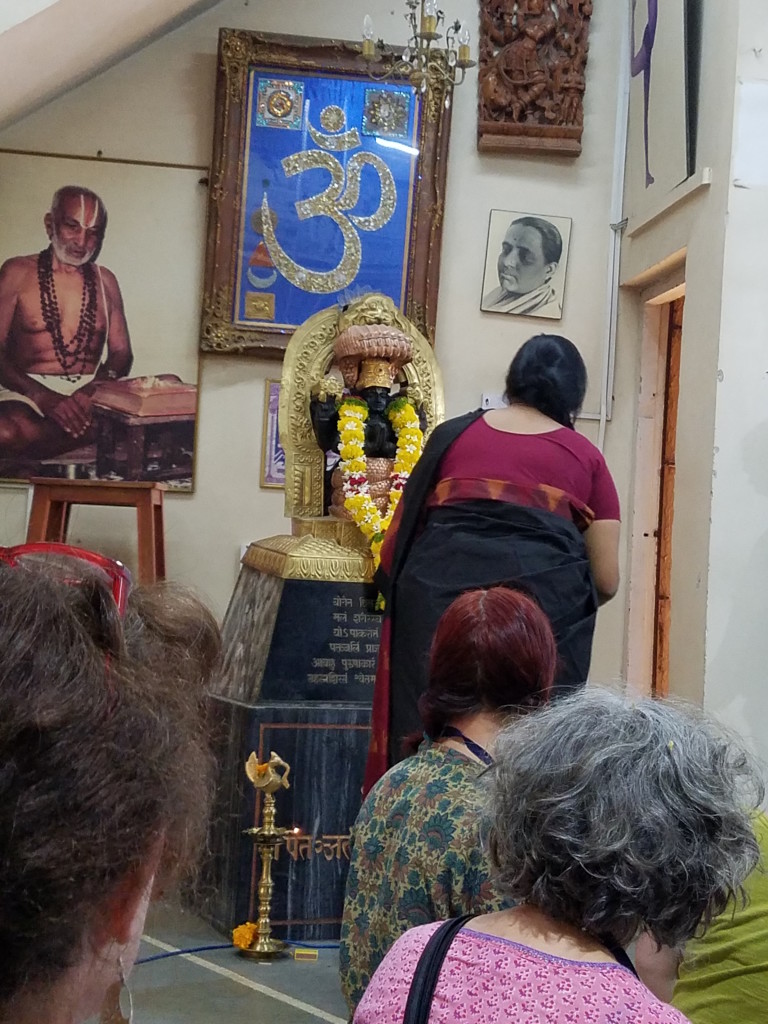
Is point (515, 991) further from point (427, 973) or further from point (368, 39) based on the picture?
point (368, 39)

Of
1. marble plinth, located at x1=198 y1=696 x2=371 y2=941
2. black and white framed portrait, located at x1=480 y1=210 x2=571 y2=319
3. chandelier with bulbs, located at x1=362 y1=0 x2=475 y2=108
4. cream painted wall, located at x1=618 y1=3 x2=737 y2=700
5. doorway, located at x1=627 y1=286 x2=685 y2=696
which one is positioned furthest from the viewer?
black and white framed portrait, located at x1=480 y1=210 x2=571 y2=319

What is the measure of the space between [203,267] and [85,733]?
6133 millimetres

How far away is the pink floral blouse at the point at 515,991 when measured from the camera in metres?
1.33

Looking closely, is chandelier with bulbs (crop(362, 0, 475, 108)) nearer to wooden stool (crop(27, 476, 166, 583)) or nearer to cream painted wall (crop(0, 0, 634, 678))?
cream painted wall (crop(0, 0, 634, 678))

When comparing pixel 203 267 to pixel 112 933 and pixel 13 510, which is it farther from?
pixel 112 933

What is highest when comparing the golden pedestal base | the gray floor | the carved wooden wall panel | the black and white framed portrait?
the carved wooden wall panel

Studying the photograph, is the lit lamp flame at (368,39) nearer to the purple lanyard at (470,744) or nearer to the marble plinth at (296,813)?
the marble plinth at (296,813)

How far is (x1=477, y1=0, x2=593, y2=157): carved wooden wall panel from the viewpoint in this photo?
675 cm

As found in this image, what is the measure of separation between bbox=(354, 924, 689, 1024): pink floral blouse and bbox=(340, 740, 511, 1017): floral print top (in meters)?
0.36

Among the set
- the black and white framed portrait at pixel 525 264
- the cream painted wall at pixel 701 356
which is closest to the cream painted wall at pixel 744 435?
the cream painted wall at pixel 701 356

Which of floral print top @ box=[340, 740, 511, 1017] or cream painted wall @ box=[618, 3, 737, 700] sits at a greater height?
cream painted wall @ box=[618, 3, 737, 700]

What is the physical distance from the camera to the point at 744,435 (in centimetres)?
544

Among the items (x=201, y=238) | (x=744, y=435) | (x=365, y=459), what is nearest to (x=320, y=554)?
(x=365, y=459)

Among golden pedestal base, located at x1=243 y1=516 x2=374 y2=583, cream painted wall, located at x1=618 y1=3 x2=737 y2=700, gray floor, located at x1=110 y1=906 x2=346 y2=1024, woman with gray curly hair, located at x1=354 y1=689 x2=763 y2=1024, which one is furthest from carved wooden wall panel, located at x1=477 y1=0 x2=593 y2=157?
woman with gray curly hair, located at x1=354 y1=689 x2=763 y2=1024
